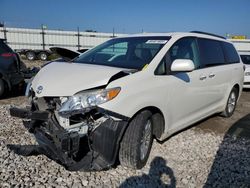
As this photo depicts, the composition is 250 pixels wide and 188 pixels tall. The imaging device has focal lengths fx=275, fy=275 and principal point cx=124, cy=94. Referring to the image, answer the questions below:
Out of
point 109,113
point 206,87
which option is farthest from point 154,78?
point 206,87

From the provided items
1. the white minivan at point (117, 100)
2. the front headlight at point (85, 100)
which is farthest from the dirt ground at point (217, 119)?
the front headlight at point (85, 100)

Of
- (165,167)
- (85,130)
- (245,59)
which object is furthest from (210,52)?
(245,59)

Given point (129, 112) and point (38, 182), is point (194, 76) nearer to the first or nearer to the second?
point (129, 112)

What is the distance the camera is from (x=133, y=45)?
14.2ft

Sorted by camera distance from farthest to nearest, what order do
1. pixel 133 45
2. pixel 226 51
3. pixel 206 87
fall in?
pixel 226 51 → pixel 206 87 → pixel 133 45

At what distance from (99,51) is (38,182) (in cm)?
229

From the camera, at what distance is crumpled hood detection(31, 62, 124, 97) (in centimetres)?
309

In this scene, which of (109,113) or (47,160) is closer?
(109,113)

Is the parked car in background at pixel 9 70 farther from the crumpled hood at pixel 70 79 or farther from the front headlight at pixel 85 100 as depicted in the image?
the front headlight at pixel 85 100

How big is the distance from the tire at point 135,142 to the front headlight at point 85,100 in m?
0.49

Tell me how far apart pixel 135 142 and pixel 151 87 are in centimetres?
72

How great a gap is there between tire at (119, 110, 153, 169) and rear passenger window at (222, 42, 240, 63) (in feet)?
10.3

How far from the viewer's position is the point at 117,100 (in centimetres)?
306

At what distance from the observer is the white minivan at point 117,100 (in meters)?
3.02
